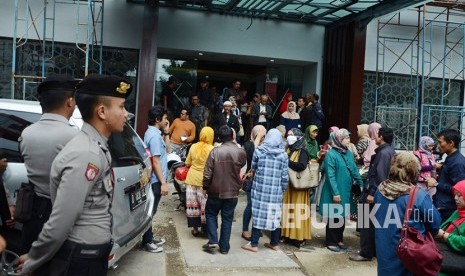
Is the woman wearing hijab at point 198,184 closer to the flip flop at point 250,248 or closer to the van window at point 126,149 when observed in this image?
the flip flop at point 250,248

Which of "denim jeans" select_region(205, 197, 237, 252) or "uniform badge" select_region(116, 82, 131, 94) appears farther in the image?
"denim jeans" select_region(205, 197, 237, 252)

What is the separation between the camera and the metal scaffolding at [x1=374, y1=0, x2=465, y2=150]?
11938mm

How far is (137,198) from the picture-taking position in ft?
14.6

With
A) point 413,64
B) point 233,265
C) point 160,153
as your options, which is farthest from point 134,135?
point 413,64

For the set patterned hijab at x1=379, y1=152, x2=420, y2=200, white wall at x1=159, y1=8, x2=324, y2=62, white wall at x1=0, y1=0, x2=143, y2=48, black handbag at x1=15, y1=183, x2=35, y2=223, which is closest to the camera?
black handbag at x1=15, y1=183, x2=35, y2=223

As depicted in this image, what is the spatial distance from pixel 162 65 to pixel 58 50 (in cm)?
290

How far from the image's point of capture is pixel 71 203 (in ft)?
7.35

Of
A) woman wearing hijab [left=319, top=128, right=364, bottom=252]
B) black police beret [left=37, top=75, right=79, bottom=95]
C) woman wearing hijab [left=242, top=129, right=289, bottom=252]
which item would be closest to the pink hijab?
woman wearing hijab [left=319, top=128, right=364, bottom=252]

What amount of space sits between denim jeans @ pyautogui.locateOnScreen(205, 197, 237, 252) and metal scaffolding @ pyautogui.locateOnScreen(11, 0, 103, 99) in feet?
18.9

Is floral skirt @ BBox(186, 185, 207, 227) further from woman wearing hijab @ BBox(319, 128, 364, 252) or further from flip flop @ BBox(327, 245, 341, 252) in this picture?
flip flop @ BBox(327, 245, 341, 252)

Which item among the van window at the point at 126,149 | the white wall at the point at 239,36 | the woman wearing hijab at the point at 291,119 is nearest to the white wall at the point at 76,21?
the white wall at the point at 239,36

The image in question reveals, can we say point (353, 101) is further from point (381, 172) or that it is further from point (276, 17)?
point (381, 172)

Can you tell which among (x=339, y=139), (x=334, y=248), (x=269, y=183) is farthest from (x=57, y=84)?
(x=334, y=248)

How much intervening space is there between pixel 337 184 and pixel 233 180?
1605 mm
